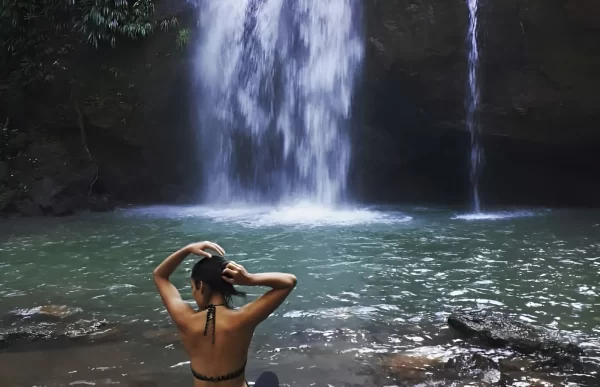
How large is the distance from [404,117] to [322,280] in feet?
28.3

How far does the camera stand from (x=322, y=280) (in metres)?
6.19

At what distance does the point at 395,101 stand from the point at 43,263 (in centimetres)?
946

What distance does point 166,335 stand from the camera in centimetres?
442

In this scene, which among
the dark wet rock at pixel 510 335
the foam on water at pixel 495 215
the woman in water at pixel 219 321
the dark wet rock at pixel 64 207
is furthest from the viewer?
the dark wet rock at pixel 64 207

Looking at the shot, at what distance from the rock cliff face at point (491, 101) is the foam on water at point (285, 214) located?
2.99 metres

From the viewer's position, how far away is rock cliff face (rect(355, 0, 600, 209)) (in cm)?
1134

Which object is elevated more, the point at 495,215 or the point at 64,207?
the point at 64,207

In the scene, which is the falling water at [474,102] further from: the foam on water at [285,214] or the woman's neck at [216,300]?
the woman's neck at [216,300]

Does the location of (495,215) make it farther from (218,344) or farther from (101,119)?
(101,119)

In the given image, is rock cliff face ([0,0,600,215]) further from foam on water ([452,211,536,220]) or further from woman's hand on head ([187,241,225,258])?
woman's hand on head ([187,241,225,258])

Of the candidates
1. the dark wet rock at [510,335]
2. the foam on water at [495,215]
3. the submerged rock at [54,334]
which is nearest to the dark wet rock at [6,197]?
the submerged rock at [54,334]

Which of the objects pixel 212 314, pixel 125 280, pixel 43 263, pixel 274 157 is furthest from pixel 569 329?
pixel 274 157

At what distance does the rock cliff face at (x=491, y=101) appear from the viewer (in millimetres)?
11344

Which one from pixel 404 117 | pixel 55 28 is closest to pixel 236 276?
pixel 404 117
